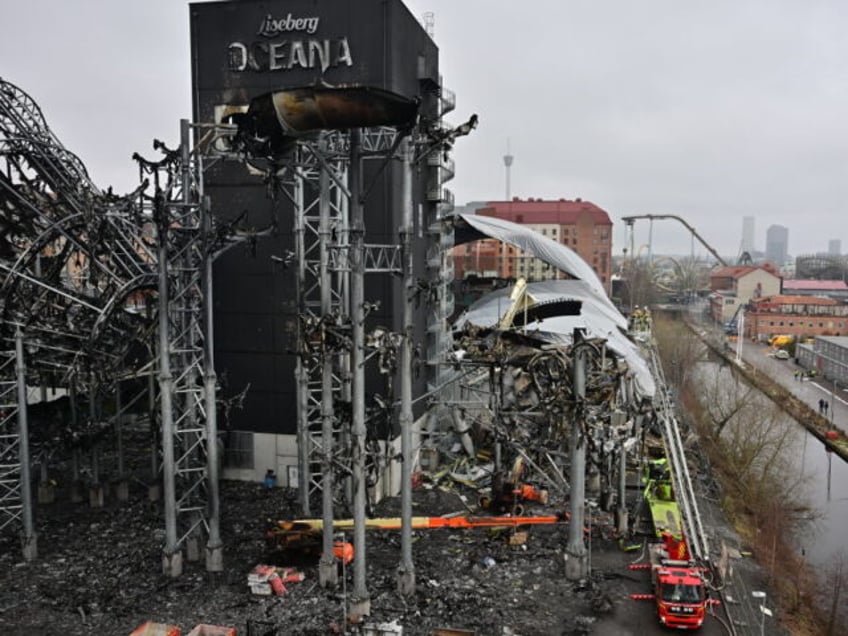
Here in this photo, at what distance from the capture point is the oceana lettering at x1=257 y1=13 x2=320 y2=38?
80.2 ft

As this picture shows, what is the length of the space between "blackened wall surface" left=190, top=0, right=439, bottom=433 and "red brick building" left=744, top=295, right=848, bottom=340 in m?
69.2

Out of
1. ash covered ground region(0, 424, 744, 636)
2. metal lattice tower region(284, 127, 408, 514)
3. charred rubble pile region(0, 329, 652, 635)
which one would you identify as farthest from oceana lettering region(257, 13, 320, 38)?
ash covered ground region(0, 424, 744, 636)

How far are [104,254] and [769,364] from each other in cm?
6437

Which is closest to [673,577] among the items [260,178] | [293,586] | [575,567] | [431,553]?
[575,567]

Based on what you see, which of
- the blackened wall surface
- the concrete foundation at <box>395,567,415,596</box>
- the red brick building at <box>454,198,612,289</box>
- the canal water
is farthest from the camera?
the red brick building at <box>454,198,612,289</box>

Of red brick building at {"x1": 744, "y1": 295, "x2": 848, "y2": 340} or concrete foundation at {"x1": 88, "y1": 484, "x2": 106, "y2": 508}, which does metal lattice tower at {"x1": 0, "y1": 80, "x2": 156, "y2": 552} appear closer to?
concrete foundation at {"x1": 88, "y1": 484, "x2": 106, "y2": 508}

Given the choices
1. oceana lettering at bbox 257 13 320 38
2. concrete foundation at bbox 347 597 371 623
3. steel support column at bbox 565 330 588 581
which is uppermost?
oceana lettering at bbox 257 13 320 38

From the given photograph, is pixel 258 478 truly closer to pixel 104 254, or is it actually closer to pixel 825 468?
pixel 104 254

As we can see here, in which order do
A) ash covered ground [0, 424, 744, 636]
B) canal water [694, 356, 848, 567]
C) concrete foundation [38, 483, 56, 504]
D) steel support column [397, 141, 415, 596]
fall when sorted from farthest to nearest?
canal water [694, 356, 848, 567]
concrete foundation [38, 483, 56, 504]
steel support column [397, 141, 415, 596]
ash covered ground [0, 424, 744, 636]

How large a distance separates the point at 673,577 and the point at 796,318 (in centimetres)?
7519

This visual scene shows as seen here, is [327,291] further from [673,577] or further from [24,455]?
[673,577]

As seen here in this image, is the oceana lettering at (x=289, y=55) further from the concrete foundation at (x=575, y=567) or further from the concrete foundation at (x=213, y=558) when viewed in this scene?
the concrete foundation at (x=575, y=567)

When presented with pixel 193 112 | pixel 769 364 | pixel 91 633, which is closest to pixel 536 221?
pixel 769 364

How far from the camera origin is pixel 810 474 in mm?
35406
